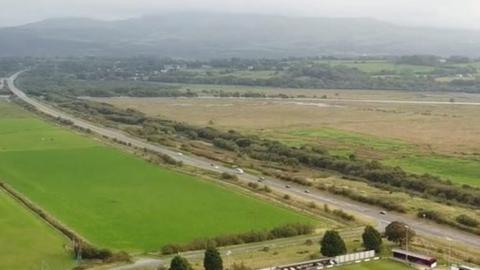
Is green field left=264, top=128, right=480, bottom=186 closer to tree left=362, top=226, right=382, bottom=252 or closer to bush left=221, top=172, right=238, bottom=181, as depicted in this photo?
bush left=221, top=172, right=238, bottom=181

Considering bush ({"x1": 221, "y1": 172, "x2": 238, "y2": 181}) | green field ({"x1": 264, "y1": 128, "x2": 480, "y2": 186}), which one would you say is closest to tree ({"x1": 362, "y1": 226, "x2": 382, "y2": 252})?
bush ({"x1": 221, "y1": 172, "x2": 238, "y2": 181})

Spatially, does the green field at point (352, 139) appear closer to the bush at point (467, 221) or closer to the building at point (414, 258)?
the bush at point (467, 221)

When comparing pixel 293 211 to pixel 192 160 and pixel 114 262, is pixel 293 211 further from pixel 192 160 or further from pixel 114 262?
pixel 192 160

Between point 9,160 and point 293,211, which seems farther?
point 9,160

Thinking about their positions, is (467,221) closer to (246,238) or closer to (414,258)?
(414,258)

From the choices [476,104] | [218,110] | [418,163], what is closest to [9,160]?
[418,163]

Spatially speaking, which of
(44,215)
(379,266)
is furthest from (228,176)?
(379,266)
